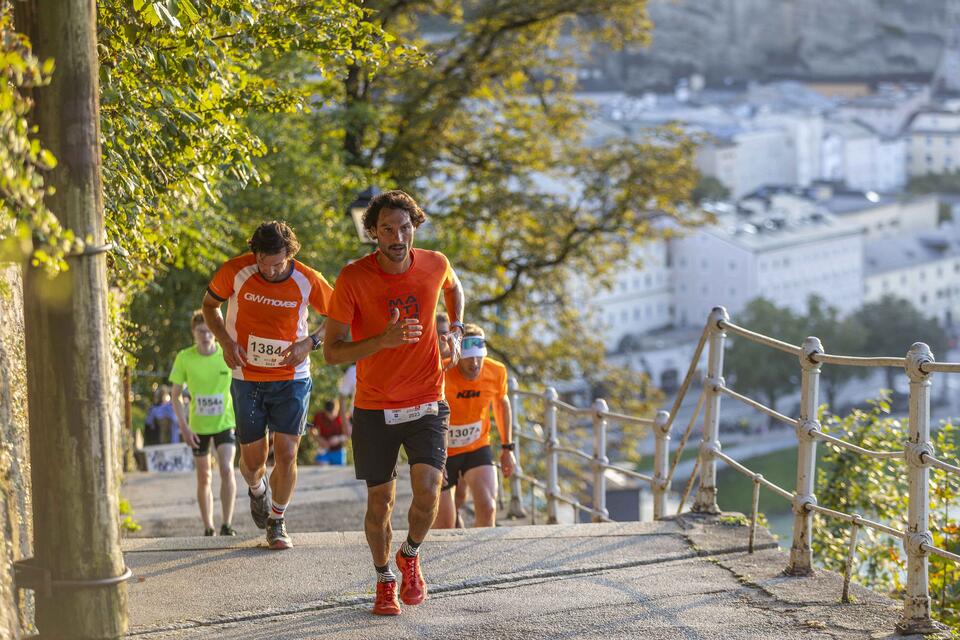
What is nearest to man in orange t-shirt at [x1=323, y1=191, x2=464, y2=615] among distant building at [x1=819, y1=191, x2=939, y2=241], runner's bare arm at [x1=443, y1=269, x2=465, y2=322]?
runner's bare arm at [x1=443, y1=269, x2=465, y2=322]

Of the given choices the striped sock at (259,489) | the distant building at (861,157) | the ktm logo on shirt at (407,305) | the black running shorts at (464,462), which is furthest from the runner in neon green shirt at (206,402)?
the distant building at (861,157)

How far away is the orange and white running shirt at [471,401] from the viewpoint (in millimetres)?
8312

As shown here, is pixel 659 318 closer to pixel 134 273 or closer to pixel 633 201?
pixel 633 201

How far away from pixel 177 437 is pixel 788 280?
11335cm

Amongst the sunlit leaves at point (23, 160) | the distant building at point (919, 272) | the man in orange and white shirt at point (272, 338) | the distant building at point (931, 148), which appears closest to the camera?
the sunlit leaves at point (23, 160)

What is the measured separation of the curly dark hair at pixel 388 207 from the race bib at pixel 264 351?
1464 millimetres

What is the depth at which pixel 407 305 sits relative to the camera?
5602 mm

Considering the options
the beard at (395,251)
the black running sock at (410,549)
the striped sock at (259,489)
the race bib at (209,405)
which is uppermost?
the beard at (395,251)

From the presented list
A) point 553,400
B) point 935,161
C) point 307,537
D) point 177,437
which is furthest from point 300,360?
point 935,161

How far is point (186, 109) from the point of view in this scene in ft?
24.5

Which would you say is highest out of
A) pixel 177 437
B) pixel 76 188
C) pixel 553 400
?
pixel 76 188

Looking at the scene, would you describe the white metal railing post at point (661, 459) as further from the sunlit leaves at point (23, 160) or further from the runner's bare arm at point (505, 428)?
the sunlit leaves at point (23, 160)

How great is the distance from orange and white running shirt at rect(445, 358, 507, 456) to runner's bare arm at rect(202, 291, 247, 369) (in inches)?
64.9

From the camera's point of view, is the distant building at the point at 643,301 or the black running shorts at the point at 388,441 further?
the distant building at the point at 643,301
